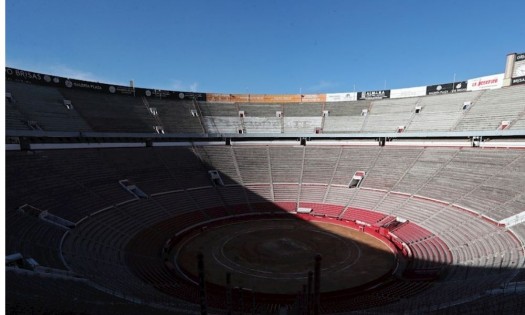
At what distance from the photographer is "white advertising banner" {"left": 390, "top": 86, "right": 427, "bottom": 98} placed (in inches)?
2079

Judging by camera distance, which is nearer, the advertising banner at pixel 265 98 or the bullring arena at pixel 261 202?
the bullring arena at pixel 261 202

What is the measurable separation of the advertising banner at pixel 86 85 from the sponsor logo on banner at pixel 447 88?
134 ft

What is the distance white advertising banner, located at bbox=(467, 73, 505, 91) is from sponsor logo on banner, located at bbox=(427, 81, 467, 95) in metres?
0.80

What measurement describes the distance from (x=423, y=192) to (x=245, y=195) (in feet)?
68.5

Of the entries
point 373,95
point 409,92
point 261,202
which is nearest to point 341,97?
point 373,95

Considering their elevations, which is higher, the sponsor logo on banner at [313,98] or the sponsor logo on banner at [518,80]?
the sponsor logo on banner at [518,80]

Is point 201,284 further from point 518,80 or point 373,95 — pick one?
point 373,95

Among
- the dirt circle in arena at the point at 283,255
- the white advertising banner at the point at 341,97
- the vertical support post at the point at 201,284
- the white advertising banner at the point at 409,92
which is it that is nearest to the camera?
the vertical support post at the point at 201,284

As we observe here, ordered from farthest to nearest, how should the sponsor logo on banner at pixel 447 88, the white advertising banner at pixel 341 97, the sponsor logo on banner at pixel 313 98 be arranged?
1. the sponsor logo on banner at pixel 313 98
2. the white advertising banner at pixel 341 97
3. the sponsor logo on banner at pixel 447 88

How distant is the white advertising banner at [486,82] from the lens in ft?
150

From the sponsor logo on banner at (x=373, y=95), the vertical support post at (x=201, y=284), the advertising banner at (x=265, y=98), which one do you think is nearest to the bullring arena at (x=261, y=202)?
the vertical support post at (x=201, y=284)

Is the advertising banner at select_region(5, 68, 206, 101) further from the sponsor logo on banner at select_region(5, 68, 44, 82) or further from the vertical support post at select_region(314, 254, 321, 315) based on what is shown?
the vertical support post at select_region(314, 254, 321, 315)

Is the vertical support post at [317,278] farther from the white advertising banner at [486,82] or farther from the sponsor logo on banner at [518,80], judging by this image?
the white advertising banner at [486,82]

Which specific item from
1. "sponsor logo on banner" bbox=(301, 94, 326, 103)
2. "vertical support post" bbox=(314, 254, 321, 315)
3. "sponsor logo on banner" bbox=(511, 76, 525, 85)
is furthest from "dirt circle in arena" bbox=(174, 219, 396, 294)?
"sponsor logo on banner" bbox=(511, 76, 525, 85)
